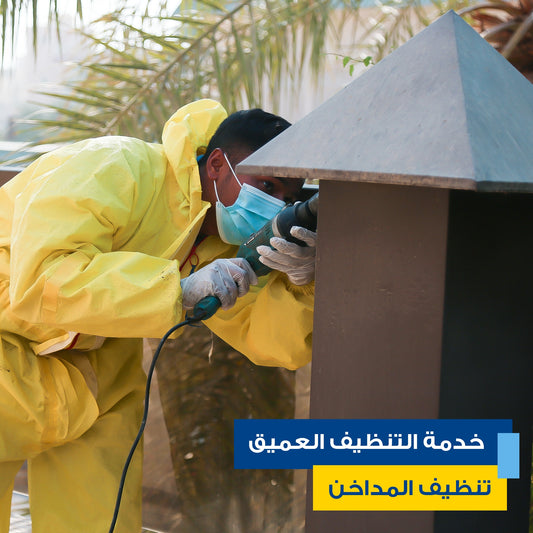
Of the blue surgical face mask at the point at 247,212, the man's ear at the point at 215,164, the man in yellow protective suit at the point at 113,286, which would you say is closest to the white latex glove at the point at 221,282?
the man in yellow protective suit at the point at 113,286

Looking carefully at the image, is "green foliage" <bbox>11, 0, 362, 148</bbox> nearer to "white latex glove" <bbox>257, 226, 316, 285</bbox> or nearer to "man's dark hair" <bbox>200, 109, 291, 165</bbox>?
"man's dark hair" <bbox>200, 109, 291, 165</bbox>

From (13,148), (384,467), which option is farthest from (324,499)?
(13,148)

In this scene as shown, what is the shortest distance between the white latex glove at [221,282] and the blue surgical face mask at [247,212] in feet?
0.81

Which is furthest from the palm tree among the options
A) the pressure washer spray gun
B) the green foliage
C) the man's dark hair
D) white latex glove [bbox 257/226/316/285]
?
white latex glove [bbox 257/226/316/285]

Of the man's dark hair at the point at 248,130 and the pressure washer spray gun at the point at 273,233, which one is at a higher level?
the man's dark hair at the point at 248,130

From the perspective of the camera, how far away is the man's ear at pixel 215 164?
6.96ft

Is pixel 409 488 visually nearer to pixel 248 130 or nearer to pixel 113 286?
pixel 113 286

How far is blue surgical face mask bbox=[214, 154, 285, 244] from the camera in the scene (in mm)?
2035

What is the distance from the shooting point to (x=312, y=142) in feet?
3.96

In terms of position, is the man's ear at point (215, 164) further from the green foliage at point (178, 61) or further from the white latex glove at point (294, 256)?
the green foliage at point (178, 61)

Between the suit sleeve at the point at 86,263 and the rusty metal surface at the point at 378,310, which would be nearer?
the rusty metal surface at the point at 378,310

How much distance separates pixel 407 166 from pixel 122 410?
58.6 inches

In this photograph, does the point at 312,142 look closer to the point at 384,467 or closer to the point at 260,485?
the point at 384,467

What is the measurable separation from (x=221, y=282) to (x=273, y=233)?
0.17 metres
